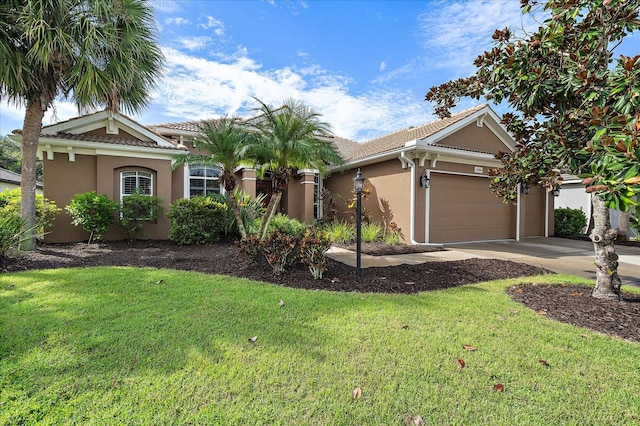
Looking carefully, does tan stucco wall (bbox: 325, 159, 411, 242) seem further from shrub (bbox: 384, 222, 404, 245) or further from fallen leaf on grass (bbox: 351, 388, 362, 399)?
fallen leaf on grass (bbox: 351, 388, 362, 399)

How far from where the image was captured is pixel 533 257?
28.9ft

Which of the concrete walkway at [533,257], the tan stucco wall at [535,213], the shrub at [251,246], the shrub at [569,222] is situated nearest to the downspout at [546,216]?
the tan stucco wall at [535,213]

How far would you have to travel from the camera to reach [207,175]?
13023 mm

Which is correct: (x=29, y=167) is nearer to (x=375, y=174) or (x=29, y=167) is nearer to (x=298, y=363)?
(x=298, y=363)

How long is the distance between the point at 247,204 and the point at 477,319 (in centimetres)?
817

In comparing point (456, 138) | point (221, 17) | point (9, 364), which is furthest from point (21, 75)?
point (456, 138)

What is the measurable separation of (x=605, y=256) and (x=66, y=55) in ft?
40.4

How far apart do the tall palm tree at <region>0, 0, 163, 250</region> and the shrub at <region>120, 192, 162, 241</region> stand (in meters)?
2.25

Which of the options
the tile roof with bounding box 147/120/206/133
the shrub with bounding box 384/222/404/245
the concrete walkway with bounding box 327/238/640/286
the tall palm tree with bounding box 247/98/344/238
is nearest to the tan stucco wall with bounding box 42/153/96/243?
the tile roof with bounding box 147/120/206/133

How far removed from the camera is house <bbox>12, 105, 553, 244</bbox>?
10344 millimetres

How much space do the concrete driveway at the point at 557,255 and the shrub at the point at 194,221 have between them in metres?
8.20

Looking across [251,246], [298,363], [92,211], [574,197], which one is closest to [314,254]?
[251,246]

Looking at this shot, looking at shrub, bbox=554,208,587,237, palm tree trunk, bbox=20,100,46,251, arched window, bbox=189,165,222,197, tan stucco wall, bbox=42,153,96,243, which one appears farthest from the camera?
shrub, bbox=554,208,587,237

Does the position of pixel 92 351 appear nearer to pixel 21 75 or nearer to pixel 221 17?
pixel 21 75
